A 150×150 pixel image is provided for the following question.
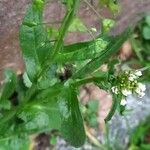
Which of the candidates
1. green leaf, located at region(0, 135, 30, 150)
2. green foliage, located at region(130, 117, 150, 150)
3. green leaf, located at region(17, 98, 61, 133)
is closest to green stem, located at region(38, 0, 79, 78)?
green leaf, located at region(17, 98, 61, 133)

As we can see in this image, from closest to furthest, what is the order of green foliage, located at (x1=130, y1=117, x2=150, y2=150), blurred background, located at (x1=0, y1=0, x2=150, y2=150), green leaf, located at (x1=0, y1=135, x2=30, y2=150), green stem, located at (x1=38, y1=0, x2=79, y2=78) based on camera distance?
green stem, located at (x1=38, y1=0, x2=79, y2=78) → green leaf, located at (x1=0, y1=135, x2=30, y2=150) → blurred background, located at (x1=0, y1=0, x2=150, y2=150) → green foliage, located at (x1=130, y1=117, x2=150, y2=150)

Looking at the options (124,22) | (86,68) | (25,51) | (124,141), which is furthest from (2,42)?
(124,141)

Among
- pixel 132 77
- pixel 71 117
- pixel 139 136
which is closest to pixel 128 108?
pixel 139 136

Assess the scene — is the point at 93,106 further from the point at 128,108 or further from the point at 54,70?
the point at 54,70

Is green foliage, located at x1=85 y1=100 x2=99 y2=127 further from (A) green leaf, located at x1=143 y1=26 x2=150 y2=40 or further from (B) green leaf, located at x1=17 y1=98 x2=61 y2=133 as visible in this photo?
(B) green leaf, located at x1=17 y1=98 x2=61 y2=133

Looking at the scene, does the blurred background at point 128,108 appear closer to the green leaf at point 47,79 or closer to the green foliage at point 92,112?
the green foliage at point 92,112
